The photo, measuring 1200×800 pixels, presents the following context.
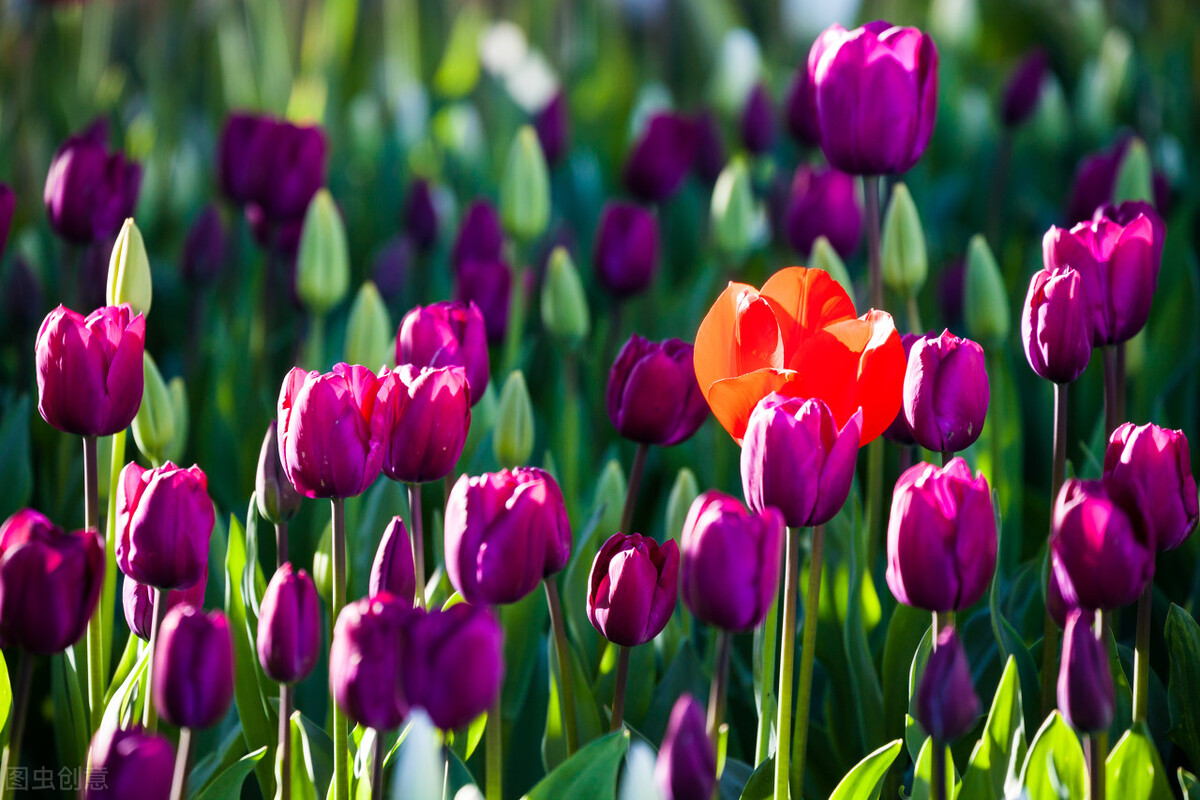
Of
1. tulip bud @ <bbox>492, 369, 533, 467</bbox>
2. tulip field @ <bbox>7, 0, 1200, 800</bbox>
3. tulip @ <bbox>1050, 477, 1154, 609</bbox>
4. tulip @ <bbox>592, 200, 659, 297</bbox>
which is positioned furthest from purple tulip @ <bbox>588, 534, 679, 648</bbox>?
tulip @ <bbox>592, 200, 659, 297</bbox>

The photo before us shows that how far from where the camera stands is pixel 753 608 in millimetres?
540

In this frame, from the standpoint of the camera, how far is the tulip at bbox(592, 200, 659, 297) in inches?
51.2

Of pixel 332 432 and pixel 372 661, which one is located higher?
pixel 332 432

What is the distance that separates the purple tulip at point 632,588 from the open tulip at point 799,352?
3.6 inches

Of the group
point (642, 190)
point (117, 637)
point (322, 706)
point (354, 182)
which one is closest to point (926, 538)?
point (322, 706)

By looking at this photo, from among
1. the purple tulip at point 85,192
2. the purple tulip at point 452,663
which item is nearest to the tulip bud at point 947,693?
the purple tulip at point 452,663

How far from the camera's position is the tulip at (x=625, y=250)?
130cm

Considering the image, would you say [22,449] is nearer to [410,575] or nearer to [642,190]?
[410,575]

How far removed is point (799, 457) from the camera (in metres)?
0.58

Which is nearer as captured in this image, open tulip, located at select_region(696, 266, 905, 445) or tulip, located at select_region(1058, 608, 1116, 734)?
tulip, located at select_region(1058, 608, 1116, 734)

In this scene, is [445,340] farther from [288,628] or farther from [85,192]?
[85,192]

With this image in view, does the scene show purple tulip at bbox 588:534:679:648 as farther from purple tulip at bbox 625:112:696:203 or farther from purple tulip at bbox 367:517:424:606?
purple tulip at bbox 625:112:696:203

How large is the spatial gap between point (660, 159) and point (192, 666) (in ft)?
4.00

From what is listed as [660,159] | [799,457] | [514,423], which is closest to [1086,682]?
[799,457]
